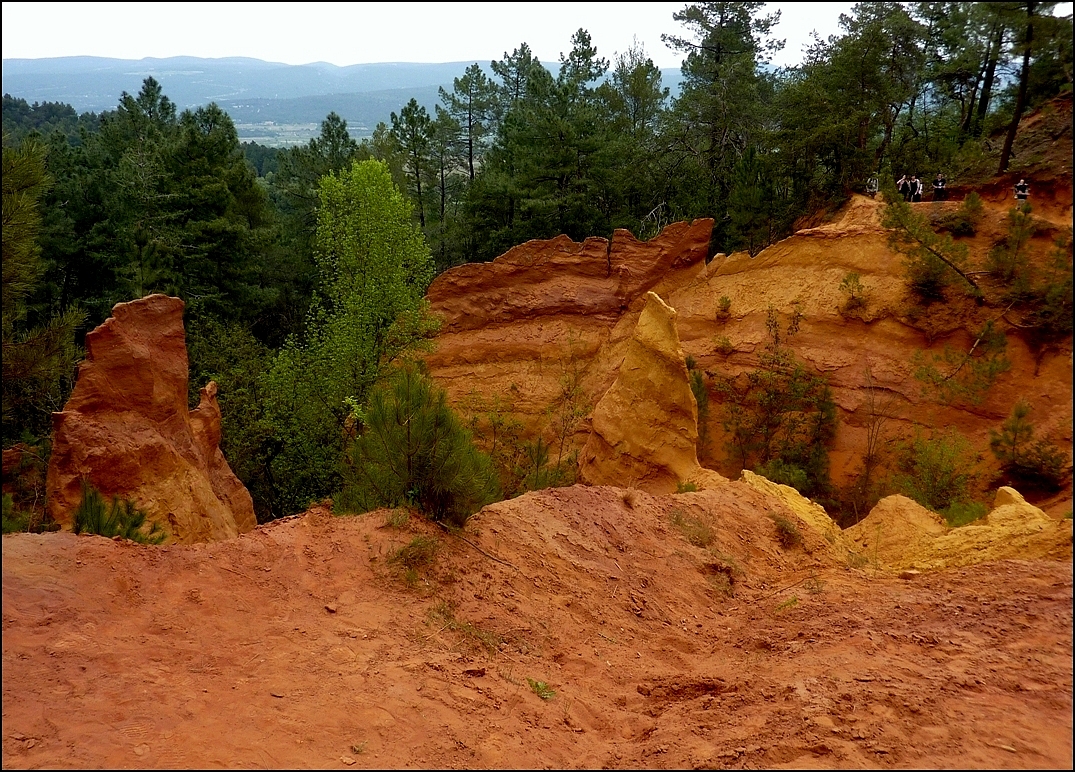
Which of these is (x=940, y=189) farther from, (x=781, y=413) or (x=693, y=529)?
(x=693, y=529)

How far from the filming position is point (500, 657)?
6711mm

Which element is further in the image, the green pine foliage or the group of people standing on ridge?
the group of people standing on ridge

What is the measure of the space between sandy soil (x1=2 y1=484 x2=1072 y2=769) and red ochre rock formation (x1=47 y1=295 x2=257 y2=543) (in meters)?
3.71

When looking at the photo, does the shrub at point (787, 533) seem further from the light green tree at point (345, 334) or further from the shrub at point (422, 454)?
the light green tree at point (345, 334)

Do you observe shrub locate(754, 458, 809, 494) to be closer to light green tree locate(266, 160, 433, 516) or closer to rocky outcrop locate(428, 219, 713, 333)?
rocky outcrop locate(428, 219, 713, 333)

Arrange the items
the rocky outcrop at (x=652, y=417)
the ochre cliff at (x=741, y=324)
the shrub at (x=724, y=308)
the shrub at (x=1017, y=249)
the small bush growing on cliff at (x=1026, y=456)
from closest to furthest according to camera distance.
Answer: the shrub at (x=1017, y=249), the small bush growing on cliff at (x=1026, y=456), the rocky outcrop at (x=652, y=417), the ochre cliff at (x=741, y=324), the shrub at (x=724, y=308)

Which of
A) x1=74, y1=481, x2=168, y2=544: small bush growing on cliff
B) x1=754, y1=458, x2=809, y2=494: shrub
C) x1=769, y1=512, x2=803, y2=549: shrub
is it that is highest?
x1=74, y1=481, x2=168, y2=544: small bush growing on cliff

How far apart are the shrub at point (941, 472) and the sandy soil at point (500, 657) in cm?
631

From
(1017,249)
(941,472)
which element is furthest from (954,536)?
(1017,249)

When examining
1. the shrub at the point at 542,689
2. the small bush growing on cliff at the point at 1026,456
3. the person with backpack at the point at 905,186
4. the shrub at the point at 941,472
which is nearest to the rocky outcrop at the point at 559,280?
the person with backpack at the point at 905,186

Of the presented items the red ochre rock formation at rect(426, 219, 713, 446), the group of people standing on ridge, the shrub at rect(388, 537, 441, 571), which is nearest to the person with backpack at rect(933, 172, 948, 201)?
the group of people standing on ridge

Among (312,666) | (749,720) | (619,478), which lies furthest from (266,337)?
(749,720)

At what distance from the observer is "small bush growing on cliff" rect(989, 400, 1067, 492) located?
12008 mm

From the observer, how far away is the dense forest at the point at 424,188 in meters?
16.4
